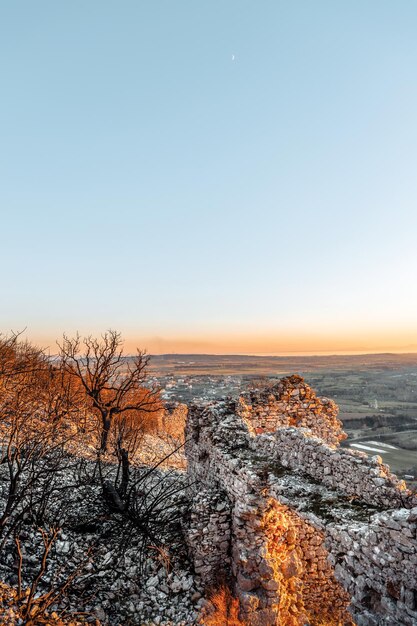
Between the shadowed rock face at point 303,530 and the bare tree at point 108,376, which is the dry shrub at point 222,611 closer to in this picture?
the shadowed rock face at point 303,530

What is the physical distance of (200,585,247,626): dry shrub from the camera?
646 centimetres

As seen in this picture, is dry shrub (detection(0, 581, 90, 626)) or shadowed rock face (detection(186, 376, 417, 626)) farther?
dry shrub (detection(0, 581, 90, 626))

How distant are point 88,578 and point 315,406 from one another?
7.54 m

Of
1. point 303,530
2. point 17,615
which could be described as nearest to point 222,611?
point 303,530

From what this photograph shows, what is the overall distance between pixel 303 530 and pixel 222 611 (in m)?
2.35

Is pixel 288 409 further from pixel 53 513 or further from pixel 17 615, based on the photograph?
pixel 17 615

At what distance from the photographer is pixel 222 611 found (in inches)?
263

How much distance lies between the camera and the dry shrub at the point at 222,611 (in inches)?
255

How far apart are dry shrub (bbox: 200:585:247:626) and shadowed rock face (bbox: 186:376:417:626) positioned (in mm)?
236

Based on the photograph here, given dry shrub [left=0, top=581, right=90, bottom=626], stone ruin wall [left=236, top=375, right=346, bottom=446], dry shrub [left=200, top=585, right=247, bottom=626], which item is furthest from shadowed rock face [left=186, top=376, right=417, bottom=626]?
dry shrub [left=0, top=581, right=90, bottom=626]

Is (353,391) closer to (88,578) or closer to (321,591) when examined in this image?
(321,591)

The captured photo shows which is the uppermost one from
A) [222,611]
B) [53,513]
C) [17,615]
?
[17,615]

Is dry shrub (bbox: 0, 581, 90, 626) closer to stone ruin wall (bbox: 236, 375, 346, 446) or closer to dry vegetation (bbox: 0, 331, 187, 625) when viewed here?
dry vegetation (bbox: 0, 331, 187, 625)

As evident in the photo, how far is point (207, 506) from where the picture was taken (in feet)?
25.5
